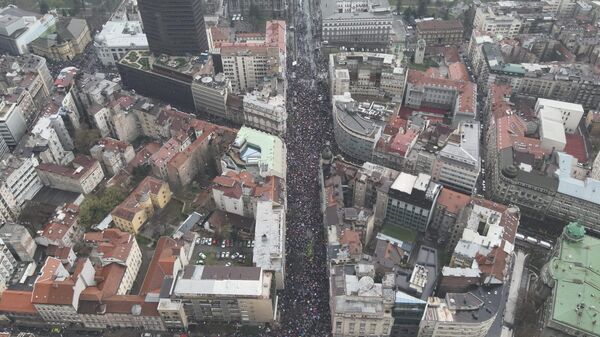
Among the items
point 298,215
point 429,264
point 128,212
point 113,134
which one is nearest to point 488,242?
point 429,264

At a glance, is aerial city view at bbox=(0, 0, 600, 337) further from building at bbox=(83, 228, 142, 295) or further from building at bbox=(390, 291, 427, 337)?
building at bbox=(83, 228, 142, 295)

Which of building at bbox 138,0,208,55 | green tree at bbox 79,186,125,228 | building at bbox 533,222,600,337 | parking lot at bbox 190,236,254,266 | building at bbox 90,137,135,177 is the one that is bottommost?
parking lot at bbox 190,236,254,266

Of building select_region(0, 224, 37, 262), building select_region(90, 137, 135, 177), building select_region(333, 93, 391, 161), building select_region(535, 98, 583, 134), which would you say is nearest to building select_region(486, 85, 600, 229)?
building select_region(535, 98, 583, 134)

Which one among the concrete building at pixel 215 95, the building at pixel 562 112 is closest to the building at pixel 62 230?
the concrete building at pixel 215 95

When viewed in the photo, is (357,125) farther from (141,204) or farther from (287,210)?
(141,204)

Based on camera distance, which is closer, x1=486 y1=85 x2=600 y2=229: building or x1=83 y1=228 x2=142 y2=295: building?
x1=83 y1=228 x2=142 y2=295: building

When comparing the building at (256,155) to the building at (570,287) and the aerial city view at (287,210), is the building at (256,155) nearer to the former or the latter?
the aerial city view at (287,210)

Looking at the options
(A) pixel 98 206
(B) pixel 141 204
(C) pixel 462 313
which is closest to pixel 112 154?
(A) pixel 98 206
